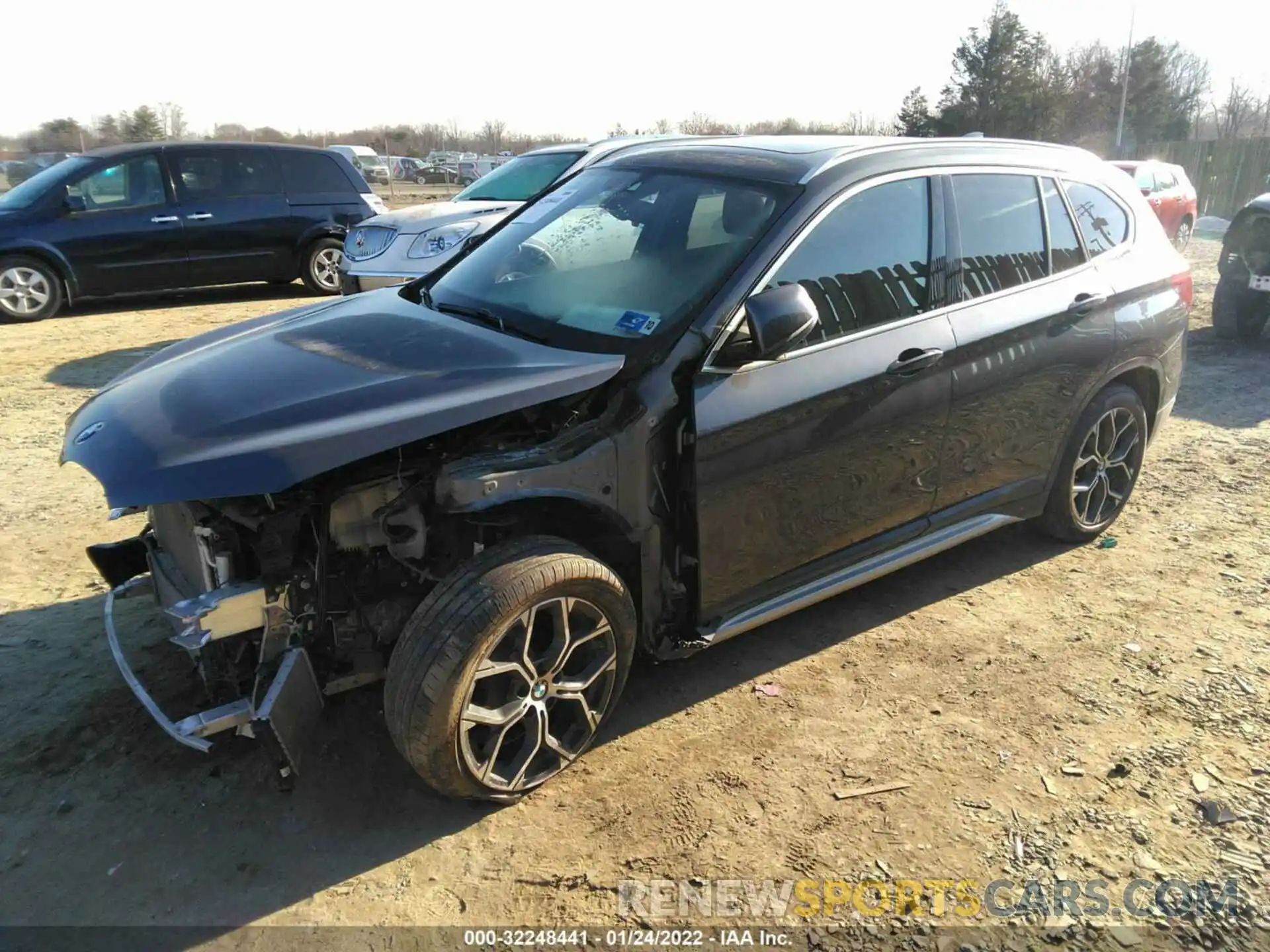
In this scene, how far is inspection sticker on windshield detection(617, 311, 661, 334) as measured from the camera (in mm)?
3143

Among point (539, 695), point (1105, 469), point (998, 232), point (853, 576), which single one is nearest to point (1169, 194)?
point (1105, 469)

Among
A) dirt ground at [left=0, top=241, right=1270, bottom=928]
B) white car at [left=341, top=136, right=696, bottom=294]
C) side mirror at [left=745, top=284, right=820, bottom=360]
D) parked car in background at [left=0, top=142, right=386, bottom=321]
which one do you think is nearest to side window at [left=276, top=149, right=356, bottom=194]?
parked car in background at [left=0, top=142, right=386, bottom=321]

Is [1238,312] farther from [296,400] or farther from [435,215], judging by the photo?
[296,400]

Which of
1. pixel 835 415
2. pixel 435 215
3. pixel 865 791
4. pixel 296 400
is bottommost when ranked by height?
pixel 865 791

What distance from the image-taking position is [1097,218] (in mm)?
4480

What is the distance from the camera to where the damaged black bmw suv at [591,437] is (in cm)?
268

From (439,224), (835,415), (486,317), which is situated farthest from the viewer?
(439,224)

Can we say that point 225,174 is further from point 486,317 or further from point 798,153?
point 798,153

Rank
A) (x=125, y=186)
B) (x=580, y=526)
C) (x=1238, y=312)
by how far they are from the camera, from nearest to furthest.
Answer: (x=580, y=526)
(x=1238, y=312)
(x=125, y=186)

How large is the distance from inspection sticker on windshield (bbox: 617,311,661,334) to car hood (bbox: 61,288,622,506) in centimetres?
17

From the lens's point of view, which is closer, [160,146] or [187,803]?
[187,803]

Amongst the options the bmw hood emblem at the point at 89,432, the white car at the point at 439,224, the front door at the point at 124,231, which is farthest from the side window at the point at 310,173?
the bmw hood emblem at the point at 89,432

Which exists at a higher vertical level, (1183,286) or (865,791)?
(1183,286)

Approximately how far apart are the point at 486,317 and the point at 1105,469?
329cm
